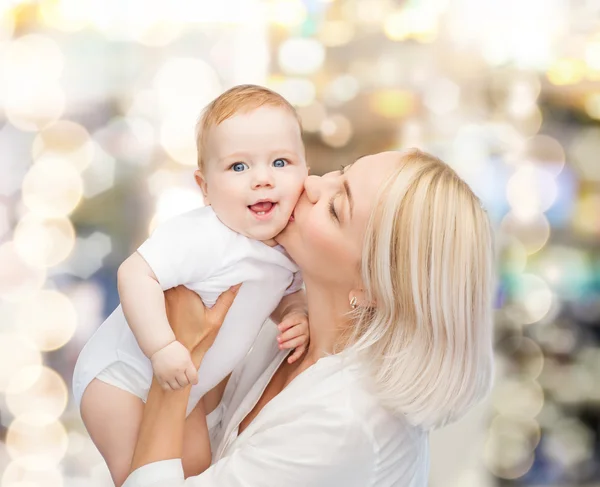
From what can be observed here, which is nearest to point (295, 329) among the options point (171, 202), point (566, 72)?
point (171, 202)

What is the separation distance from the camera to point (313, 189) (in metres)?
1.11

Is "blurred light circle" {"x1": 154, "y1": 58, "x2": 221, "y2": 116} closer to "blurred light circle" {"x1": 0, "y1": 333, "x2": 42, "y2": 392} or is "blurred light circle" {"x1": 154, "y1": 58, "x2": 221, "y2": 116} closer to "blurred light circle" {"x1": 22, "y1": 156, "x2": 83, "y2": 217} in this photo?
"blurred light circle" {"x1": 22, "y1": 156, "x2": 83, "y2": 217}

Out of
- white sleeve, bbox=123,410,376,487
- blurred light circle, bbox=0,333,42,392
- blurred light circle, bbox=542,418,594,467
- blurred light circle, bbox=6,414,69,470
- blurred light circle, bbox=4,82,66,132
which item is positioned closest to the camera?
white sleeve, bbox=123,410,376,487

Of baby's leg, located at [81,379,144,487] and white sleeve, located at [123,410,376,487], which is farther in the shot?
baby's leg, located at [81,379,144,487]

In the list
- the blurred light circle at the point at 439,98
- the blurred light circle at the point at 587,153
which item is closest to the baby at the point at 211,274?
the blurred light circle at the point at 439,98

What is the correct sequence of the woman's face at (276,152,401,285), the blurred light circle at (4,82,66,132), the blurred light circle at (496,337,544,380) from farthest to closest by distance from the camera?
1. the blurred light circle at (496,337,544,380)
2. the blurred light circle at (4,82,66,132)
3. the woman's face at (276,152,401,285)

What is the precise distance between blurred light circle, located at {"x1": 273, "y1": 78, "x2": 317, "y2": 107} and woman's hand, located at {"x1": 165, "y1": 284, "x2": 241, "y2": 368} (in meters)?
1.60

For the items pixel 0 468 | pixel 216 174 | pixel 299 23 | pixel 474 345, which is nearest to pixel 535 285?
pixel 299 23

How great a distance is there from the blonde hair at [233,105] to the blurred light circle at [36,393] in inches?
72.0

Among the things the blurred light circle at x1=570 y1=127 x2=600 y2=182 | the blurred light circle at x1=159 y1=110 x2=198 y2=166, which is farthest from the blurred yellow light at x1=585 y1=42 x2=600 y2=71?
the blurred light circle at x1=159 y1=110 x2=198 y2=166

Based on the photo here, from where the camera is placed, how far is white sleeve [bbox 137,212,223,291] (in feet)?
3.40

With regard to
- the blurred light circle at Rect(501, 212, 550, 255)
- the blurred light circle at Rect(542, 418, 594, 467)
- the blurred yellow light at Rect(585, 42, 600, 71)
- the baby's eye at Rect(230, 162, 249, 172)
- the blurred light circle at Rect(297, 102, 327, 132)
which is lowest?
the blurred light circle at Rect(542, 418, 594, 467)

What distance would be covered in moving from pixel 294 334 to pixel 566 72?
6.70ft

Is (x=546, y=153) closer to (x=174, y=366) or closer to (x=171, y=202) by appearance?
(x=171, y=202)
